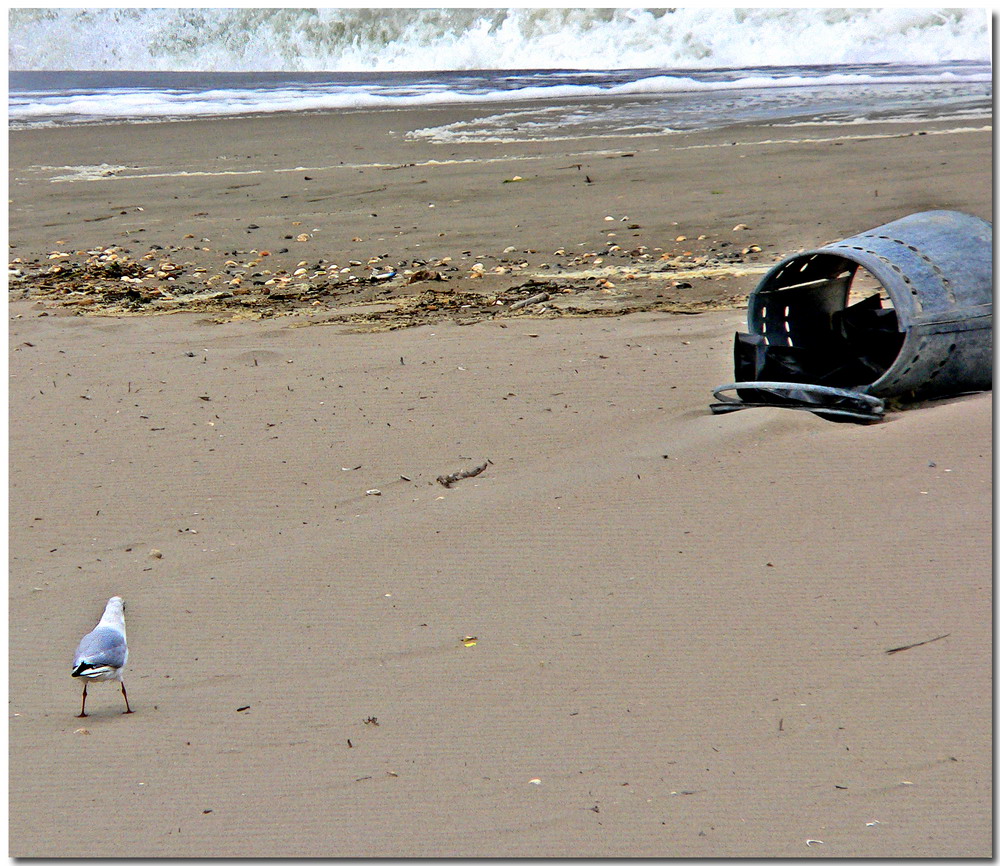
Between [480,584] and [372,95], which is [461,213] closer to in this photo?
[480,584]

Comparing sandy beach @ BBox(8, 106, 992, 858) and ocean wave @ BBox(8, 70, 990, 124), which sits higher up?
ocean wave @ BBox(8, 70, 990, 124)

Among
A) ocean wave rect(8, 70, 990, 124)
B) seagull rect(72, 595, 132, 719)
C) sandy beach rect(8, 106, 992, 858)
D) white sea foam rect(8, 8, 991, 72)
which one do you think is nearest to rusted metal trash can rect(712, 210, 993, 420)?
sandy beach rect(8, 106, 992, 858)

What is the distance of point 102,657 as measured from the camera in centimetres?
307

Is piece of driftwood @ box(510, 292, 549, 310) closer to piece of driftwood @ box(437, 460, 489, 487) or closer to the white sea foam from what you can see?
piece of driftwood @ box(437, 460, 489, 487)

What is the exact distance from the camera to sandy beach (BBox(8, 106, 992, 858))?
2.75 meters

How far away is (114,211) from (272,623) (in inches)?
337

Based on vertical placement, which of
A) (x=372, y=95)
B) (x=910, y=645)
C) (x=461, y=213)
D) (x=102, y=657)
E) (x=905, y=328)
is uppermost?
(x=372, y=95)

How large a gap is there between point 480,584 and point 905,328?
233 centimetres

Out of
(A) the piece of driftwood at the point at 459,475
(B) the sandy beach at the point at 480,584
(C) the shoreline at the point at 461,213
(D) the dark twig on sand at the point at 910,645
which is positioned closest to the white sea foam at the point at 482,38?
(C) the shoreline at the point at 461,213

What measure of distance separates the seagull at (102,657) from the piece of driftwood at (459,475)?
170 cm

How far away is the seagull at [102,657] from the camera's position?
3021 mm

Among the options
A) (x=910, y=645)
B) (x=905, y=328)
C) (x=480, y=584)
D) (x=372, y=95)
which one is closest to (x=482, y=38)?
(x=372, y=95)

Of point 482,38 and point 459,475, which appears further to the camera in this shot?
point 482,38

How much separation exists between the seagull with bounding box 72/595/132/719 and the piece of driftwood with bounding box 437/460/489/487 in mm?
1698
